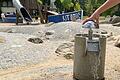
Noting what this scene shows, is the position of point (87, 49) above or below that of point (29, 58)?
above

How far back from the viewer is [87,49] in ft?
23.0

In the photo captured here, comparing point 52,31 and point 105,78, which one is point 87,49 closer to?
point 105,78

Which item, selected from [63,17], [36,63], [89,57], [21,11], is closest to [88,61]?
[89,57]

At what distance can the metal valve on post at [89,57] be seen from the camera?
6.98 metres

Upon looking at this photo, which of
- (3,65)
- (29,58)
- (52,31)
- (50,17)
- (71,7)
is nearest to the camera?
(3,65)

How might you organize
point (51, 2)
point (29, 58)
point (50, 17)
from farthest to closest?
point (51, 2)
point (50, 17)
point (29, 58)

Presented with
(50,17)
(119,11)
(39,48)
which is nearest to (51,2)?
(119,11)

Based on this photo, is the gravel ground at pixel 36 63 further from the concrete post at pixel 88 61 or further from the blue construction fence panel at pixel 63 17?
the blue construction fence panel at pixel 63 17

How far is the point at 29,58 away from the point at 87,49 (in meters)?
4.35

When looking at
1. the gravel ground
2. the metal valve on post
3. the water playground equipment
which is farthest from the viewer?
the water playground equipment

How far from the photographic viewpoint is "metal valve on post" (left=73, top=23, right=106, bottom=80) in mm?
6980

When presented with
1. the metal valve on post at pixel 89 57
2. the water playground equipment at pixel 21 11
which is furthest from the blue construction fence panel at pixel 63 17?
the metal valve on post at pixel 89 57

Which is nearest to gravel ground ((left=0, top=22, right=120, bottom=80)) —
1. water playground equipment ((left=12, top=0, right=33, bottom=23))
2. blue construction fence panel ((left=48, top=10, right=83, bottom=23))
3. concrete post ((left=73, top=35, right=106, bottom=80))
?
concrete post ((left=73, top=35, right=106, bottom=80))

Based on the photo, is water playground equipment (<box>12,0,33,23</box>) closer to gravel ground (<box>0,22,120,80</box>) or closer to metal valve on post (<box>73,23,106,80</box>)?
gravel ground (<box>0,22,120,80</box>)
